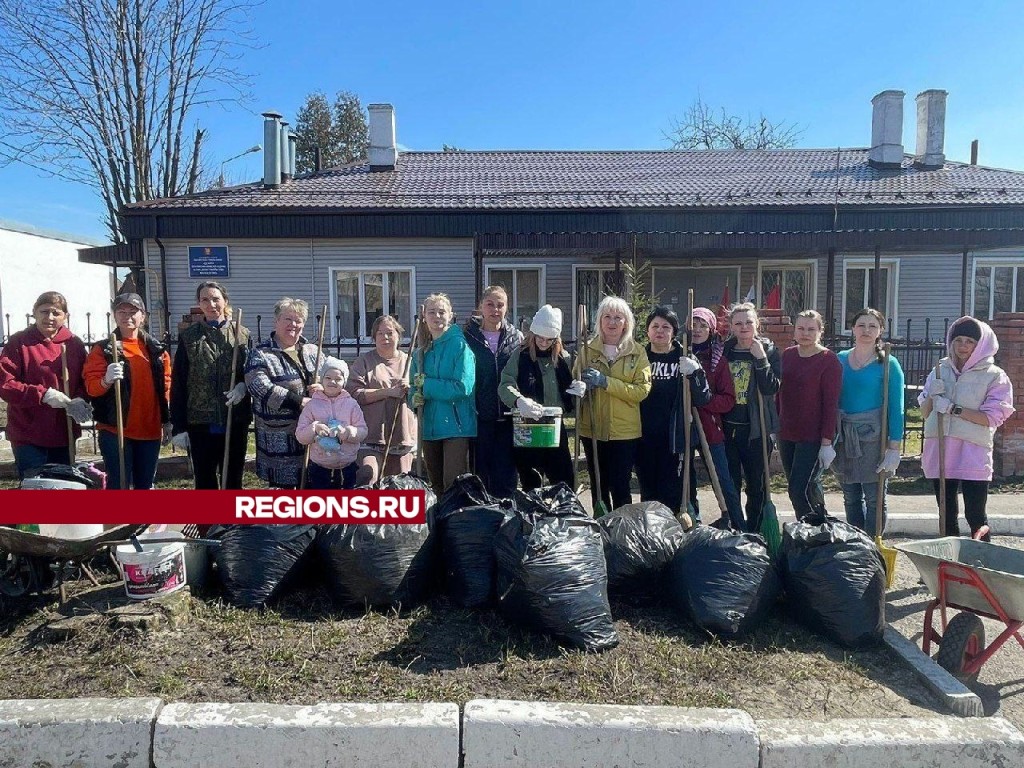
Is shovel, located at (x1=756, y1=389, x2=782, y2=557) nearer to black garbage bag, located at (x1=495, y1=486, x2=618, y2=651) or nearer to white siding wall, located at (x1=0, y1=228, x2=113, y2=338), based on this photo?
black garbage bag, located at (x1=495, y1=486, x2=618, y2=651)

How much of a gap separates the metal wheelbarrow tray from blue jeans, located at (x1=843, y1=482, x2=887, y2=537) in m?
4.16

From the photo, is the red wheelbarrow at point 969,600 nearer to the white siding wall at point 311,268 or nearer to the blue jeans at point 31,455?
the blue jeans at point 31,455

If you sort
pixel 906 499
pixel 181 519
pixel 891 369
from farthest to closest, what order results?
pixel 906 499
pixel 891 369
pixel 181 519

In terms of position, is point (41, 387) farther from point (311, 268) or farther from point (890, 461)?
point (311, 268)

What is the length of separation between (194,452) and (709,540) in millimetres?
3281

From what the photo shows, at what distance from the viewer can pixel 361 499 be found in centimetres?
362

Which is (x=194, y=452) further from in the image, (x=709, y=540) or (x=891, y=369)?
(x=891, y=369)

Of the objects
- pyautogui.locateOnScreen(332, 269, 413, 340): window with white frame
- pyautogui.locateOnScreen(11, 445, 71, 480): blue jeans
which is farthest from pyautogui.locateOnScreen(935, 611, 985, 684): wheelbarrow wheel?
pyautogui.locateOnScreen(332, 269, 413, 340): window with white frame

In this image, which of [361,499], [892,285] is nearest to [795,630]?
[361,499]

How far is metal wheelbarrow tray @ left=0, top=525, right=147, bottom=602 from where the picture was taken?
304 centimetres

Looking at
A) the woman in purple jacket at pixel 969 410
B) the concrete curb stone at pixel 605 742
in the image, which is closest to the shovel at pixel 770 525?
the woman in purple jacket at pixel 969 410

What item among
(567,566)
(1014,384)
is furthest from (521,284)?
(567,566)

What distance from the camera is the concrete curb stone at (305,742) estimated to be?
8.02 feet

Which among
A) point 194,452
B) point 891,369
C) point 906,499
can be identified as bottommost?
point 906,499
